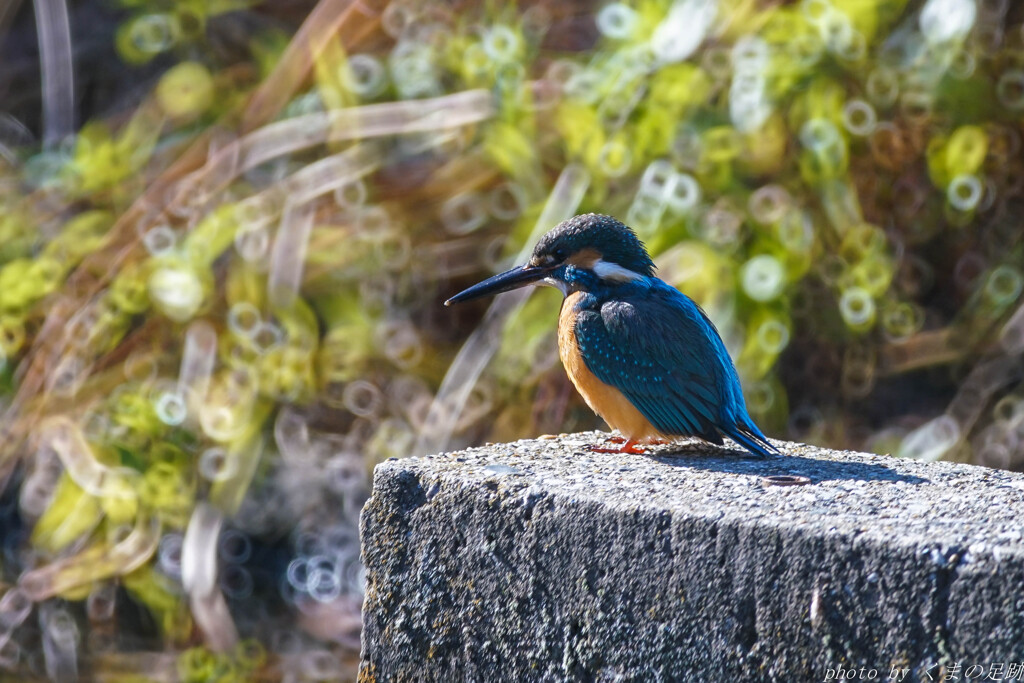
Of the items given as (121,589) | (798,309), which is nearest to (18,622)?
(121,589)

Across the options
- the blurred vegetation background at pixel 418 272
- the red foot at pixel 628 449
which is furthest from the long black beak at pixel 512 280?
the blurred vegetation background at pixel 418 272

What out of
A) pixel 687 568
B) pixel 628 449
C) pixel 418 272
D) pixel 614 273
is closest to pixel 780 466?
pixel 628 449

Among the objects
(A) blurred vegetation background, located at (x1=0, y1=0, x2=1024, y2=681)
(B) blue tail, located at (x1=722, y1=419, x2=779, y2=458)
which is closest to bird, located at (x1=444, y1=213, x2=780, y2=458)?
(B) blue tail, located at (x1=722, y1=419, x2=779, y2=458)

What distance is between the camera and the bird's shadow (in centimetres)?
186

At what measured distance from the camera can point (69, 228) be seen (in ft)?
14.9

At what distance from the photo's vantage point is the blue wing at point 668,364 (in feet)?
→ 7.02

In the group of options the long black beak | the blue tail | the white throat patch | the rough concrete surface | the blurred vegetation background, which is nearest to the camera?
the rough concrete surface

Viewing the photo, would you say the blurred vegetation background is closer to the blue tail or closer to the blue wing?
the blue wing

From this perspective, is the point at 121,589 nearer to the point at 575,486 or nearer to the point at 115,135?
the point at 115,135

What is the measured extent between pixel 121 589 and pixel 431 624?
2.60 meters

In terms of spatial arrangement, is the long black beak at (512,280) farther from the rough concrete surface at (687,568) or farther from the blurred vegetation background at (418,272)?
the blurred vegetation background at (418,272)

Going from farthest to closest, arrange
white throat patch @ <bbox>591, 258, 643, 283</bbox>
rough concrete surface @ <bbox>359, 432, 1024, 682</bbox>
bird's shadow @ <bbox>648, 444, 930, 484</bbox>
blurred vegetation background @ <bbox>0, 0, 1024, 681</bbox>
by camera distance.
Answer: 1. blurred vegetation background @ <bbox>0, 0, 1024, 681</bbox>
2. white throat patch @ <bbox>591, 258, 643, 283</bbox>
3. bird's shadow @ <bbox>648, 444, 930, 484</bbox>
4. rough concrete surface @ <bbox>359, 432, 1024, 682</bbox>

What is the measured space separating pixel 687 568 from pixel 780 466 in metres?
0.44

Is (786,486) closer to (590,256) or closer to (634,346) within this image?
(634,346)
